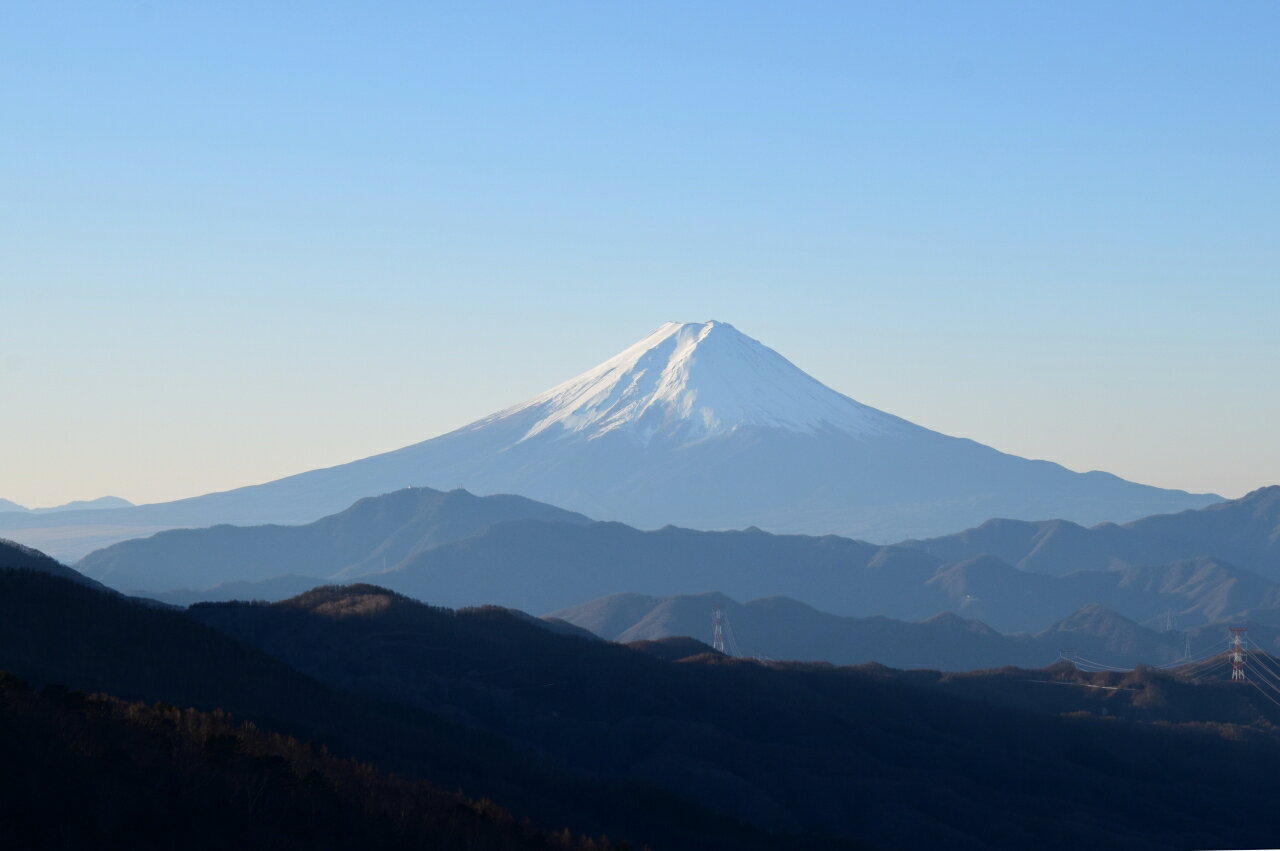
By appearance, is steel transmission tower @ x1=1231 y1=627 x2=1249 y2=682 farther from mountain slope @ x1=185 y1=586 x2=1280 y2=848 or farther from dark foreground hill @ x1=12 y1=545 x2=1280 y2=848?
mountain slope @ x1=185 y1=586 x2=1280 y2=848

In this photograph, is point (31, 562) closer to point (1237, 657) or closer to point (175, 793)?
point (175, 793)

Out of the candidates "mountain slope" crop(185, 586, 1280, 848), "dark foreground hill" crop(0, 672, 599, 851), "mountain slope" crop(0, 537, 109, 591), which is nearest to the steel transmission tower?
"mountain slope" crop(185, 586, 1280, 848)

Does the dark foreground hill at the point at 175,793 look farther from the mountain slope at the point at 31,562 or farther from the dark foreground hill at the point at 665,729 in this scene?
the mountain slope at the point at 31,562

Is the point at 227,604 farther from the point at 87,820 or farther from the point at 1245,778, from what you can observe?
the point at 87,820

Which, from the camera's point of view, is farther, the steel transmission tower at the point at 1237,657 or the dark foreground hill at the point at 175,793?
the steel transmission tower at the point at 1237,657

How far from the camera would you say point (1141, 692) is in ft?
464

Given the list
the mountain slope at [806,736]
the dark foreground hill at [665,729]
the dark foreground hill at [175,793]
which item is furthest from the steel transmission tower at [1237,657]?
the dark foreground hill at [175,793]

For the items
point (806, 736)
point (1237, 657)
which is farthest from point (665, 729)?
point (1237, 657)

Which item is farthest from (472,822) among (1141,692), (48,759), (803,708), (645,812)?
(1141,692)

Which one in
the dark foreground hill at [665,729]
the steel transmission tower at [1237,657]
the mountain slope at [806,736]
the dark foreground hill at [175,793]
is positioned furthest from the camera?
the steel transmission tower at [1237,657]

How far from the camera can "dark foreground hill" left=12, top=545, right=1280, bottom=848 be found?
70500 millimetres

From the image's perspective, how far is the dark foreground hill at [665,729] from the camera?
70500 mm

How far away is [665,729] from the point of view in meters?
92.8

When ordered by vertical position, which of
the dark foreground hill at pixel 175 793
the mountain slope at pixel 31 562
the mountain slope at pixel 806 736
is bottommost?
the mountain slope at pixel 806 736
